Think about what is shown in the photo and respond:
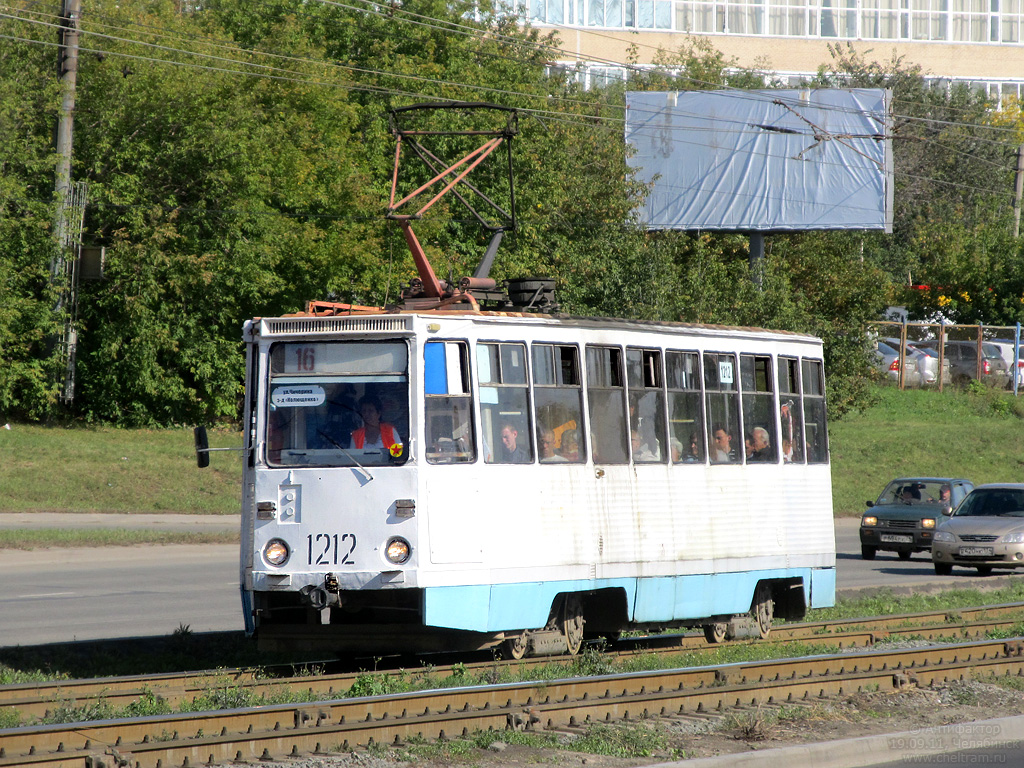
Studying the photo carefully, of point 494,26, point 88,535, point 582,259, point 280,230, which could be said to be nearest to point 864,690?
point 88,535

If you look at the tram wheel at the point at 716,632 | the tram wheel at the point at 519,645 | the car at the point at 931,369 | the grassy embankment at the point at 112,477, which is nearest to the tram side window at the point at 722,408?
the tram wheel at the point at 716,632

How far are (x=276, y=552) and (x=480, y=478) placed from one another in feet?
5.38

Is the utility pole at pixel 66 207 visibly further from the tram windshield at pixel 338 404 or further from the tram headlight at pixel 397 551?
the tram headlight at pixel 397 551

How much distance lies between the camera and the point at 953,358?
49.1 metres

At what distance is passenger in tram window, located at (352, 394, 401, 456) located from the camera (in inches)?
412

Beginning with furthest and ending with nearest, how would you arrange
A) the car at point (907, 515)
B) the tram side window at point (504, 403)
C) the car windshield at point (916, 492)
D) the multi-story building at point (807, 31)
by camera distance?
1. the multi-story building at point (807, 31)
2. the car windshield at point (916, 492)
3. the car at point (907, 515)
4. the tram side window at point (504, 403)

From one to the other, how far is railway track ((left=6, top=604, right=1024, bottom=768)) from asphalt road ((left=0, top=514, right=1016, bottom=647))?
4720 millimetres

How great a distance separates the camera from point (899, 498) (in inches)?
1042

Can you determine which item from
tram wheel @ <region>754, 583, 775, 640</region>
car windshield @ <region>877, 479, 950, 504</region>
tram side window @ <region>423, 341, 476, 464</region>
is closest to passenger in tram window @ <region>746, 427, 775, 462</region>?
tram wheel @ <region>754, 583, 775, 640</region>

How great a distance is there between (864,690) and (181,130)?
2772cm

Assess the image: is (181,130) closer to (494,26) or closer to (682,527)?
(494,26)

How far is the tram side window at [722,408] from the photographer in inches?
517

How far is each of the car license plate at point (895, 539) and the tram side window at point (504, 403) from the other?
16.2 meters

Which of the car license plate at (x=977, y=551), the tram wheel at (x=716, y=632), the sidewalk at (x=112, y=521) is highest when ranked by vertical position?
the tram wheel at (x=716, y=632)
